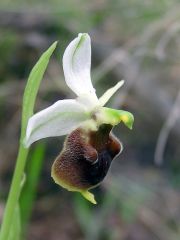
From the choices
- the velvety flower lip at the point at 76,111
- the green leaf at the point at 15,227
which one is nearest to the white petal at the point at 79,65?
the velvety flower lip at the point at 76,111

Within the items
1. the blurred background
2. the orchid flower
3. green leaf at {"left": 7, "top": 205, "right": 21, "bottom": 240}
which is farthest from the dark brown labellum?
the blurred background

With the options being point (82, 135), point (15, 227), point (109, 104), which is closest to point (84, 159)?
point (82, 135)

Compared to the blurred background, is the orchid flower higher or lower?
higher

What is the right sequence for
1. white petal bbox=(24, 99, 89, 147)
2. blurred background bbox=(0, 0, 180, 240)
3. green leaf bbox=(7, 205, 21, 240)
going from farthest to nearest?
blurred background bbox=(0, 0, 180, 240) → green leaf bbox=(7, 205, 21, 240) → white petal bbox=(24, 99, 89, 147)

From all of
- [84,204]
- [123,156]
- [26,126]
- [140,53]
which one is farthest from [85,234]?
[26,126]

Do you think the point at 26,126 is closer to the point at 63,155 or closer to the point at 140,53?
the point at 63,155

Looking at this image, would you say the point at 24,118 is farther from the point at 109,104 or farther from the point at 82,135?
the point at 109,104

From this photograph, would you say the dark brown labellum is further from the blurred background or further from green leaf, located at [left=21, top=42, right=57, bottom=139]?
the blurred background
